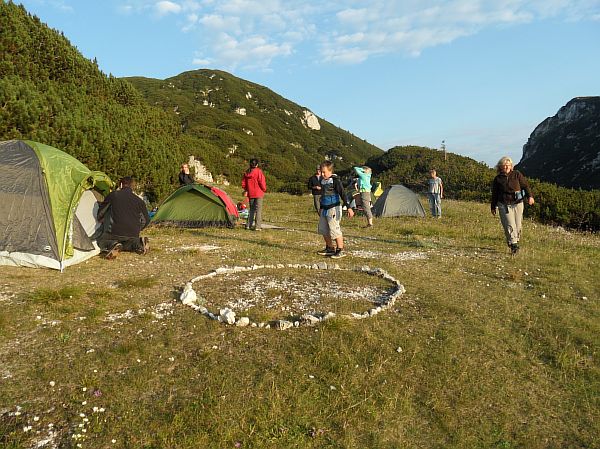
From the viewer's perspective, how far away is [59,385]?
15.4 feet

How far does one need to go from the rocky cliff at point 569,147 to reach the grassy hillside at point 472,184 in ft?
102

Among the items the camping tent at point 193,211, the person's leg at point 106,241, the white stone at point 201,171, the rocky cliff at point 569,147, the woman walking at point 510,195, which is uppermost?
the rocky cliff at point 569,147

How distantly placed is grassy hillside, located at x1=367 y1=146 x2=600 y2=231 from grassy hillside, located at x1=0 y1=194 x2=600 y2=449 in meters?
22.0

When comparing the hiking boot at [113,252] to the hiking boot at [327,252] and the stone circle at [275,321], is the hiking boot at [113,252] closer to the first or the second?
the stone circle at [275,321]

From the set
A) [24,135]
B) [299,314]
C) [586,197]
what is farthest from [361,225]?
[586,197]

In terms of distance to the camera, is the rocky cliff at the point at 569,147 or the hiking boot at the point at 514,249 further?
the rocky cliff at the point at 569,147

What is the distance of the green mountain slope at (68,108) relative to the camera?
1444 centimetres

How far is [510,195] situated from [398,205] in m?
9.62

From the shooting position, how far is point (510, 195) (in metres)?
11.2

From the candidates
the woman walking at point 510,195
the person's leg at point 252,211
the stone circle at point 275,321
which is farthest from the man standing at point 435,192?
the stone circle at point 275,321

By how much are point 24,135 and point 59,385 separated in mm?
12488

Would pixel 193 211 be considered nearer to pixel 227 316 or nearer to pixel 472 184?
pixel 227 316

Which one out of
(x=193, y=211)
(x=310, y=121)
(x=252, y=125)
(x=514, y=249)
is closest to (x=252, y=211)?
(x=193, y=211)

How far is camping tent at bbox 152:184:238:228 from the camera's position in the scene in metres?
15.9
